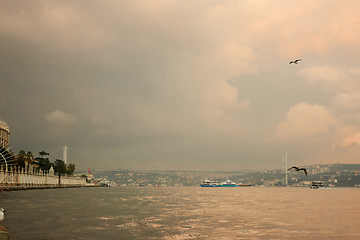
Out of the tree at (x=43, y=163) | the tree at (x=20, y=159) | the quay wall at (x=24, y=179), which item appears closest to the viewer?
the quay wall at (x=24, y=179)

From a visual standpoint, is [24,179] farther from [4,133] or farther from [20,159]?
[4,133]

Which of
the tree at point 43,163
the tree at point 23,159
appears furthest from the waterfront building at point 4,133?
the tree at point 23,159

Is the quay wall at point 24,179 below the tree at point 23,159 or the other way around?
below

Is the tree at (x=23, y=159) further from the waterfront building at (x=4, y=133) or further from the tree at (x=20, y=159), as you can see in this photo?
the waterfront building at (x=4, y=133)

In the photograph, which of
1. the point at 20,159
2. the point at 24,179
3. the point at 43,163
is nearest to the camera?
the point at 24,179

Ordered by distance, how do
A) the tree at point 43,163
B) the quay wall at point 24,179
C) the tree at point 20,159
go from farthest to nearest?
1. the tree at point 43,163
2. the tree at point 20,159
3. the quay wall at point 24,179

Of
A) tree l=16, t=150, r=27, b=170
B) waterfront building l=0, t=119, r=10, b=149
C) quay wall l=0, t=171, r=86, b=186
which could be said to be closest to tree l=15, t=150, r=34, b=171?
tree l=16, t=150, r=27, b=170

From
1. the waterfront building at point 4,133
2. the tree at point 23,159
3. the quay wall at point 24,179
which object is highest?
the waterfront building at point 4,133

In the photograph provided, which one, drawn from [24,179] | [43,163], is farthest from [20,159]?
[43,163]

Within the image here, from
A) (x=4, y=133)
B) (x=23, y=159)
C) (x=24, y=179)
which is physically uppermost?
(x=4, y=133)

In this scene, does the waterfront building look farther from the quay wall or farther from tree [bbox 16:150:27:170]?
tree [bbox 16:150:27:170]

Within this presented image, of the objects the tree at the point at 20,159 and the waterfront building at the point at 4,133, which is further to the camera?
the waterfront building at the point at 4,133

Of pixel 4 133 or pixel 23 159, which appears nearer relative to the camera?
pixel 23 159

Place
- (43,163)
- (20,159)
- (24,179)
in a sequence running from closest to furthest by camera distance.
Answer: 1. (24,179)
2. (20,159)
3. (43,163)
